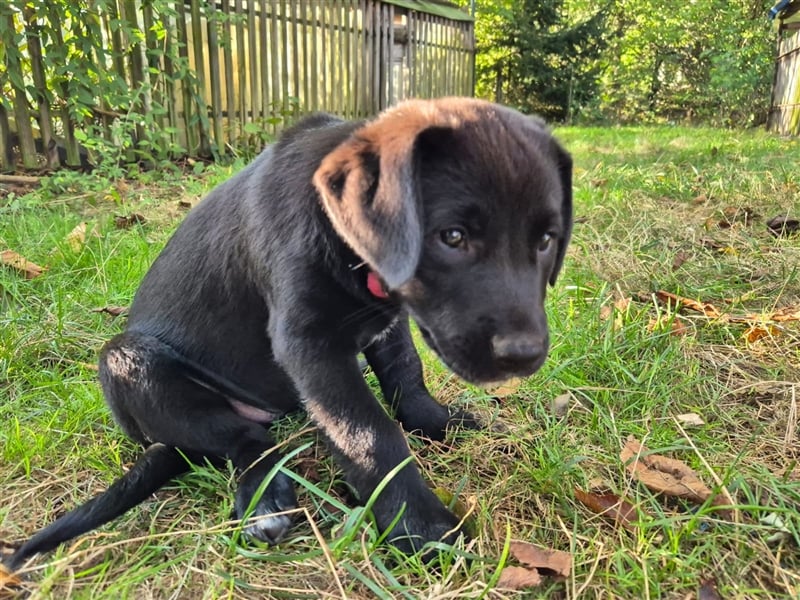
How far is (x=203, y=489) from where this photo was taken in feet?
6.42

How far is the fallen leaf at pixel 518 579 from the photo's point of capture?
4.83 ft

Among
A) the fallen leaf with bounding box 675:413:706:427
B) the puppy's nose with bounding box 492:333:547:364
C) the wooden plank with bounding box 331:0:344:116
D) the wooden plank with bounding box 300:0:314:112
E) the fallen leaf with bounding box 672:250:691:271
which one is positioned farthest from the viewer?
the wooden plank with bounding box 331:0:344:116

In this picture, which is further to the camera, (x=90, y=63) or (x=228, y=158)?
(x=228, y=158)

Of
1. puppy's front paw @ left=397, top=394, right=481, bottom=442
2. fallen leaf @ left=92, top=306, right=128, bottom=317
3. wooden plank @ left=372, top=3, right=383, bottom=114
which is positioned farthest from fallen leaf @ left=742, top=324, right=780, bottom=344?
wooden plank @ left=372, top=3, right=383, bottom=114

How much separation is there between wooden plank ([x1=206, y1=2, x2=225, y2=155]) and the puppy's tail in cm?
583

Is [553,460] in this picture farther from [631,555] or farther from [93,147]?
[93,147]

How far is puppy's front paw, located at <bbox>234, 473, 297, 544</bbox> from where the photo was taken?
67.0 inches

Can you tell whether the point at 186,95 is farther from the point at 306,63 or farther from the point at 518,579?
the point at 518,579

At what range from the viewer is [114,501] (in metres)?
1.68

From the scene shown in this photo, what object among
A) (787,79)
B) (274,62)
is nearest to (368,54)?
(274,62)

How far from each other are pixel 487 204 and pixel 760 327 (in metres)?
1.64

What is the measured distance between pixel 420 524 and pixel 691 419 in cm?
101

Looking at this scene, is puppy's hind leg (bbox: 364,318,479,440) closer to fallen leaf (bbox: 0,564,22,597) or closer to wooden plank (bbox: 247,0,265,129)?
fallen leaf (bbox: 0,564,22,597)

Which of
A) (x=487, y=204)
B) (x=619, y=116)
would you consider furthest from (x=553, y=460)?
(x=619, y=116)
